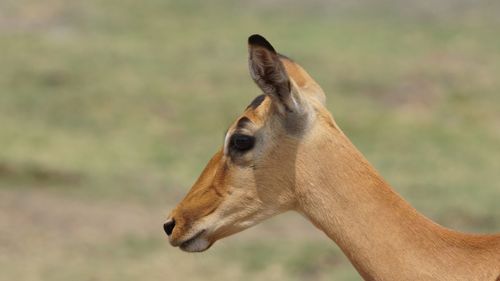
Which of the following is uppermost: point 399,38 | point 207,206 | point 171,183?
point 207,206

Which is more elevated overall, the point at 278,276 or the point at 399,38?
the point at 278,276

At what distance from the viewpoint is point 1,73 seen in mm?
19391

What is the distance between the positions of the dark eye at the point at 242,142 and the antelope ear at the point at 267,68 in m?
0.29

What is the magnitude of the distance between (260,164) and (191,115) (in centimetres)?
1285

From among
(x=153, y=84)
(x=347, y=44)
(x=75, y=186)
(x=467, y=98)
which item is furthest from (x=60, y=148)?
(x=347, y=44)

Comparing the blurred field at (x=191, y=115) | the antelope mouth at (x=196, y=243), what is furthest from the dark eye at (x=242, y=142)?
the blurred field at (x=191, y=115)

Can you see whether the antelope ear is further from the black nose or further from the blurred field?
the blurred field

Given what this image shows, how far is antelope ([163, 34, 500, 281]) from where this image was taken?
4.71 metres

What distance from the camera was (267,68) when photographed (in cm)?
468

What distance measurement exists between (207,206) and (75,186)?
9019mm

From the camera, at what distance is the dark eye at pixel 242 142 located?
500 centimetres

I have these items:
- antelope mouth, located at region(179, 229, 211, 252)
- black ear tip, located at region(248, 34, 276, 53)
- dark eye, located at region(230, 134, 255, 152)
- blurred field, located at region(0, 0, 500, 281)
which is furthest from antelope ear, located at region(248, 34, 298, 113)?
blurred field, located at region(0, 0, 500, 281)

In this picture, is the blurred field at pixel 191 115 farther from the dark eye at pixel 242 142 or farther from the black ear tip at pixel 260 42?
the black ear tip at pixel 260 42

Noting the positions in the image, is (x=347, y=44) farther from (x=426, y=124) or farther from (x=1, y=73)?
(x=1, y=73)
